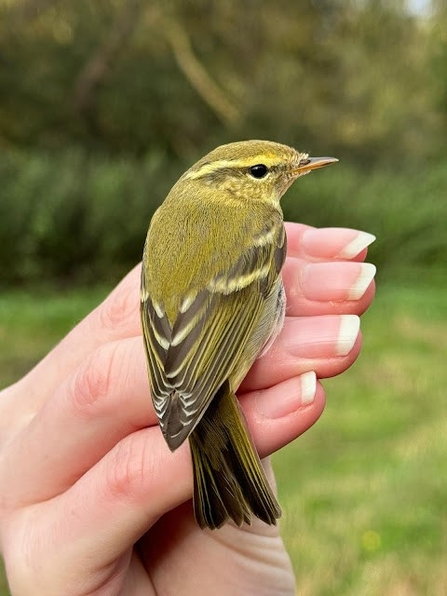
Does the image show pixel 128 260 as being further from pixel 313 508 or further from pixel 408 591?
pixel 408 591

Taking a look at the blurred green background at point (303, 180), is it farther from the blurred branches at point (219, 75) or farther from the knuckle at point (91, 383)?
the knuckle at point (91, 383)

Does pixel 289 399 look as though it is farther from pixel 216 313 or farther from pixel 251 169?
pixel 251 169

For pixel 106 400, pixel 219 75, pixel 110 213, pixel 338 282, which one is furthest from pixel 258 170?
pixel 219 75

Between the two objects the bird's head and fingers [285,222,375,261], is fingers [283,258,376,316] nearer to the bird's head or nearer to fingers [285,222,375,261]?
fingers [285,222,375,261]

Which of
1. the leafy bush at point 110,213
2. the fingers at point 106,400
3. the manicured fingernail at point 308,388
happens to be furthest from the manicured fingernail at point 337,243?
the leafy bush at point 110,213

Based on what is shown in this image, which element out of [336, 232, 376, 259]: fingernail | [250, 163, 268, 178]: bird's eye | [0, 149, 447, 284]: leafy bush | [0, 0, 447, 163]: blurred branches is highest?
[0, 0, 447, 163]: blurred branches

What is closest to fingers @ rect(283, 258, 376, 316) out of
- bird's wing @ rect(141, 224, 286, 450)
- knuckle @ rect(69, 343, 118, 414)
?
bird's wing @ rect(141, 224, 286, 450)

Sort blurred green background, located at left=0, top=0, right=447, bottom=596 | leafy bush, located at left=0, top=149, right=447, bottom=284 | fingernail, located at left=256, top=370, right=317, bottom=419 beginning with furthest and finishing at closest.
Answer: leafy bush, located at left=0, top=149, right=447, bottom=284
blurred green background, located at left=0, top=0, right=447, bottom=596
fingernail, located at left=256, top=370, right=317, bottom=419

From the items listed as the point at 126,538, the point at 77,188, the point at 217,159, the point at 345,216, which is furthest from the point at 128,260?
the point at 126,538
